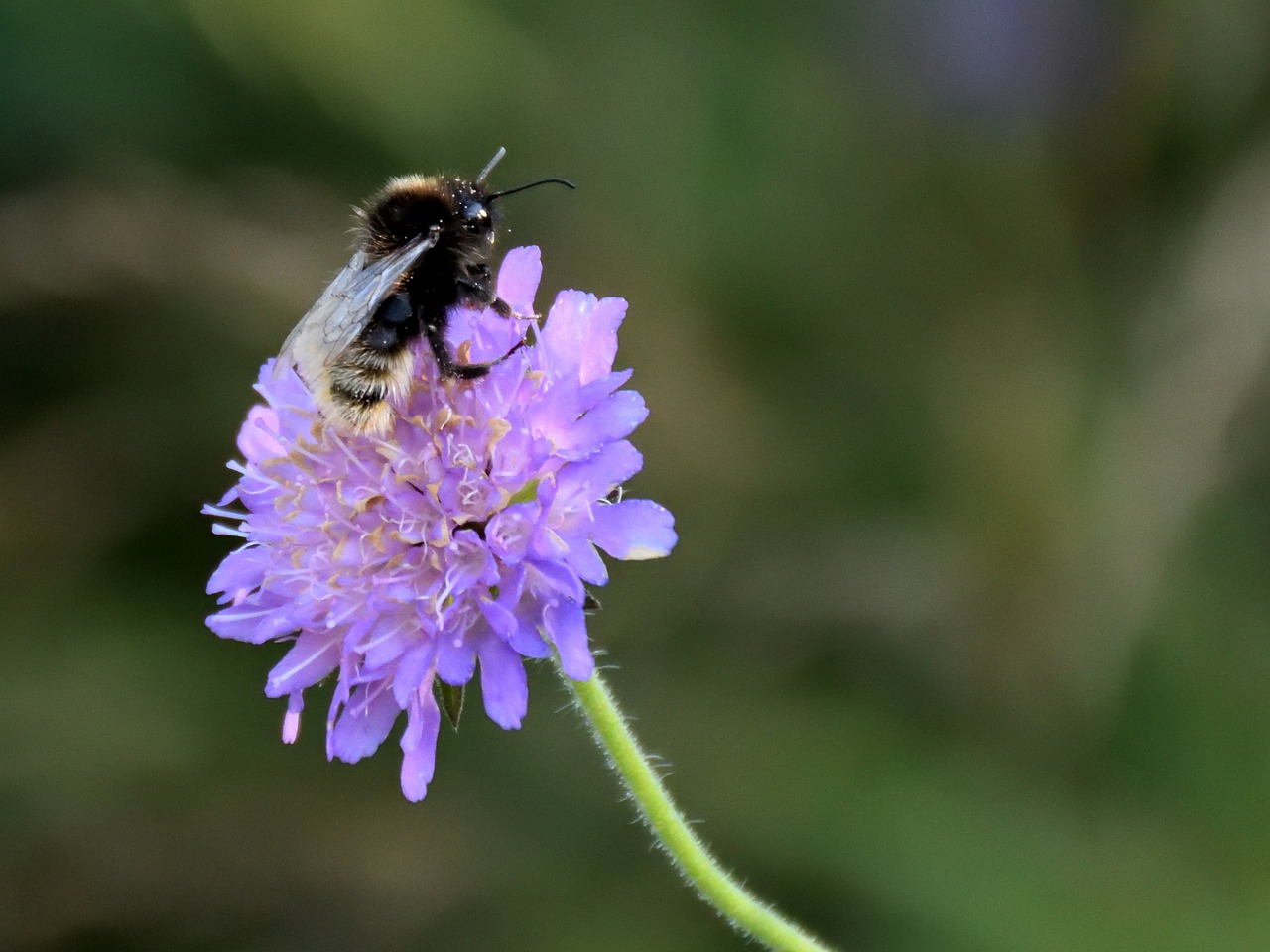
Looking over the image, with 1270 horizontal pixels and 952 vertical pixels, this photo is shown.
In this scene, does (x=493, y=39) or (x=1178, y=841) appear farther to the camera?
(x=493, y=39)

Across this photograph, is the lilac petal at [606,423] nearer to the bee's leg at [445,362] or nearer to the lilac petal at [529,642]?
the bee's leg at [445,362]

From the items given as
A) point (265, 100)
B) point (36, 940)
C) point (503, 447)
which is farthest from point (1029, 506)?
point (36, 940)

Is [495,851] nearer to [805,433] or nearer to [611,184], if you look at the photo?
[805,433]

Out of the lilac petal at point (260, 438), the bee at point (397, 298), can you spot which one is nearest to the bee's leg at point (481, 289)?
the bee at point (397, 298)

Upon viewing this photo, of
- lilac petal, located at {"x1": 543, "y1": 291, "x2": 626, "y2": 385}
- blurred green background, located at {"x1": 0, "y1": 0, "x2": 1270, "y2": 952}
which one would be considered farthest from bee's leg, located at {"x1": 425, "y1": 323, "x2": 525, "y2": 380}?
blurred green background, located at {"x1": 0, "y1": 0, "x2": 1270, "y2": 952}

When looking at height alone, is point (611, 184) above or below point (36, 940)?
above

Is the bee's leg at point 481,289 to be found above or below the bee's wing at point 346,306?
above
